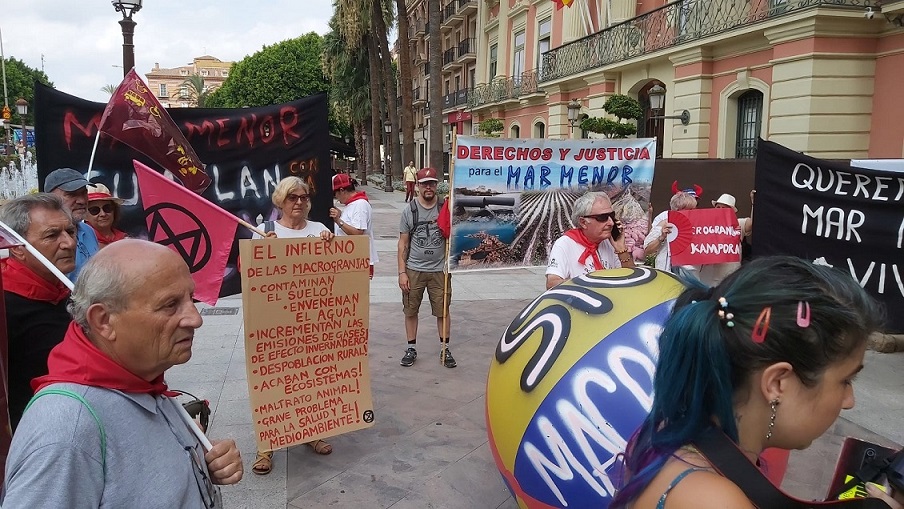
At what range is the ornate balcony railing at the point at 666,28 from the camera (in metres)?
14.0

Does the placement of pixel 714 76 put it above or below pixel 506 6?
below

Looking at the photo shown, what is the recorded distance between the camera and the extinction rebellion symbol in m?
4.20

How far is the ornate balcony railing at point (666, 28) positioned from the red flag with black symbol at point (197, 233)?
13.0m

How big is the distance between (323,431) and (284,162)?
2.09 metres

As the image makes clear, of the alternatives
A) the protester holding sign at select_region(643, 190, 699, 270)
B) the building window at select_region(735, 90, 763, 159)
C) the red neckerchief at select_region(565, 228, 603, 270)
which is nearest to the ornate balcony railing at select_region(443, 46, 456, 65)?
the building window at select_region(735, 90, 763, 159)

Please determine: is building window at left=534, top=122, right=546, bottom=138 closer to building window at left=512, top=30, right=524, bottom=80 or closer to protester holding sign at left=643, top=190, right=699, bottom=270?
building window at left=512, top=30, right=524, bottom=80

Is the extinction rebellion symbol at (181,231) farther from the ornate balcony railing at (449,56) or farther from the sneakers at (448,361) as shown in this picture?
the ornate balcony railing at (449,56)

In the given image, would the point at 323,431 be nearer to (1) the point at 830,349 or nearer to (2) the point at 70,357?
(2) the point at 70,357

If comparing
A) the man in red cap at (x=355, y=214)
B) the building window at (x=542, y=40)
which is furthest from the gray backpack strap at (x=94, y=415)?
the building window at (x=542, y=40)

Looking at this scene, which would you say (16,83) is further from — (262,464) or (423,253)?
(262,464)

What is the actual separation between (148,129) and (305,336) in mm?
1595

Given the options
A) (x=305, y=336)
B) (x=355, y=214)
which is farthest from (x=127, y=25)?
(x=305, y=336)

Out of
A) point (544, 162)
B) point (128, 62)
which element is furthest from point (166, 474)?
point (128, 62)

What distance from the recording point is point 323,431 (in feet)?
13.4
